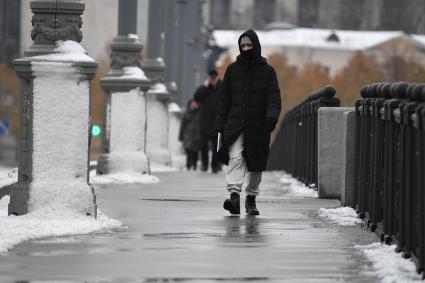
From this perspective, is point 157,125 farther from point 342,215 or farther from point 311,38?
point 311,38

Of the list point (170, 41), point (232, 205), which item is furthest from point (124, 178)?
point (170, 41)

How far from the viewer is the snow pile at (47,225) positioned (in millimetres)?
11695

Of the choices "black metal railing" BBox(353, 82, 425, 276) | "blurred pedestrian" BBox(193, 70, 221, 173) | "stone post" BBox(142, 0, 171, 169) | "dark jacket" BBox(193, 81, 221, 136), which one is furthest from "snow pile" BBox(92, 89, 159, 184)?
"black metal railing" BBox(353, 82, 425, 276)

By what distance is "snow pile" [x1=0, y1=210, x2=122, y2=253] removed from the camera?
38.4 feet

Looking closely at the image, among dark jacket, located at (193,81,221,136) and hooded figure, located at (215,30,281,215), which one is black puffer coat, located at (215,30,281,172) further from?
dark jacket, located at (193,81,221,136)

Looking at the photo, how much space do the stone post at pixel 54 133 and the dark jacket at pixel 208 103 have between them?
16085 mm

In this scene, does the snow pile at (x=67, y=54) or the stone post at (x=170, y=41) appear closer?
the snow pile at (x=67, y=54)

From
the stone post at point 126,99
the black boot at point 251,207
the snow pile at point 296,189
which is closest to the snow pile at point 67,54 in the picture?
the black boot at point 251,207

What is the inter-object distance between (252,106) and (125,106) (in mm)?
8288

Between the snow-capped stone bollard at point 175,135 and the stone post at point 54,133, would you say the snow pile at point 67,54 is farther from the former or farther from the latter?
the snow-capped stone bollard at point 175,135

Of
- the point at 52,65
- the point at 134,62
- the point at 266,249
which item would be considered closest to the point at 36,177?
the point at 52,65

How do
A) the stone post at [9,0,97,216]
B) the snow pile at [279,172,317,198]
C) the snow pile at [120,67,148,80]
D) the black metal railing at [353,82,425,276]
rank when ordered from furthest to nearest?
1. the snow pile at [120,67,148,80]
2. the snow pile at [279,172,317,198]
3. the stone post at [9,0,97,216]
4. the black metal railing at [353,82,425,276]

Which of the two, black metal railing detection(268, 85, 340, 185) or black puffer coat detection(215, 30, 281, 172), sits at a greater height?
black puffer coat detection(215, 30, 281, 172)

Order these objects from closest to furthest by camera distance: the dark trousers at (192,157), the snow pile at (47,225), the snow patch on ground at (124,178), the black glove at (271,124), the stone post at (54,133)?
the snow pile at (47,225)
the stone post at (54,133)
the black glove at (271,124)
the snow patch on ground at (124,178)
the dark trousers at (192,157)
